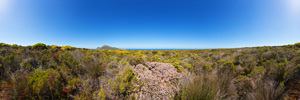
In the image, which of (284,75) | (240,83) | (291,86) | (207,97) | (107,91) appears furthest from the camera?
(240,83)

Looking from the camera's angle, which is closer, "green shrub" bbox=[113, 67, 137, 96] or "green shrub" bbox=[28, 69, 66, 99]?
"green shrub" bbox=[28, 69, 66, 99]

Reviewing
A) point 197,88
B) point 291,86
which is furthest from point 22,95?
point 291,86

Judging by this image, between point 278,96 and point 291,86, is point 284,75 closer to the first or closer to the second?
point 291,86

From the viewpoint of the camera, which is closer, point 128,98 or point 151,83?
point 128,98

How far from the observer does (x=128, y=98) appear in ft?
7.70

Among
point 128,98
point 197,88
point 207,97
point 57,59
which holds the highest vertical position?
point 57,59

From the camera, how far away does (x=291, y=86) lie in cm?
264

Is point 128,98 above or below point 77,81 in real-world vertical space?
below

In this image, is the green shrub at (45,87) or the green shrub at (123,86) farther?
the green shrub at (123,86)

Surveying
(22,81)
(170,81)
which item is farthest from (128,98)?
(22,81)

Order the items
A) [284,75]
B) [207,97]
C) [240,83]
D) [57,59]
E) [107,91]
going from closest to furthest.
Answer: [207,97] < [107,91] < [284,75] < [240,83] < [57,59]

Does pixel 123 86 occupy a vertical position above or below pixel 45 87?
below

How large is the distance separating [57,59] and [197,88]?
22.1 ft

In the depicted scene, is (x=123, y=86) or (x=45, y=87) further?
(x=123, y=86)
